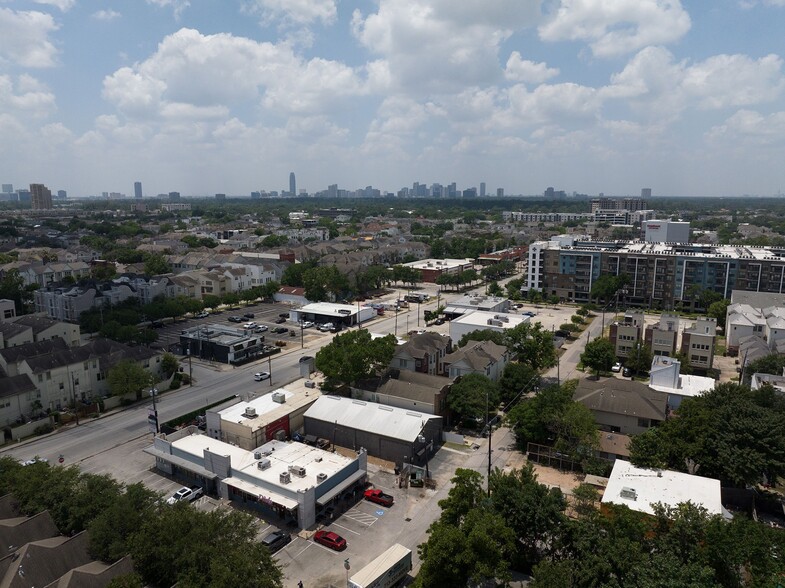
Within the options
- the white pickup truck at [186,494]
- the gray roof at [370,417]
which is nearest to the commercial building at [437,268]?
the gray roof at [370,417]

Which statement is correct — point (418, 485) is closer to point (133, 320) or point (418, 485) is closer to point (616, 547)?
point (616, 547)

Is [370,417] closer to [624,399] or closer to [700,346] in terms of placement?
[624,399]

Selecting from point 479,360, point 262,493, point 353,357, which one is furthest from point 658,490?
point 353,357

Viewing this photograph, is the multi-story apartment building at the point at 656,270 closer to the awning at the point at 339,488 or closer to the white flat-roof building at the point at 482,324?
the white flat-roof building at the point at 482,324

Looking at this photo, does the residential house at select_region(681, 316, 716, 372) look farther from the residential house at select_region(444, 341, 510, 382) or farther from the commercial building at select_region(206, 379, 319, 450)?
the commercial building at select_region(206, 379, 319, 450)

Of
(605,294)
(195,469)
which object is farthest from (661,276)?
(195,469)

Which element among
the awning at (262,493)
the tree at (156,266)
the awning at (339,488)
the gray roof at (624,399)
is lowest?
the awning at (339,488)
